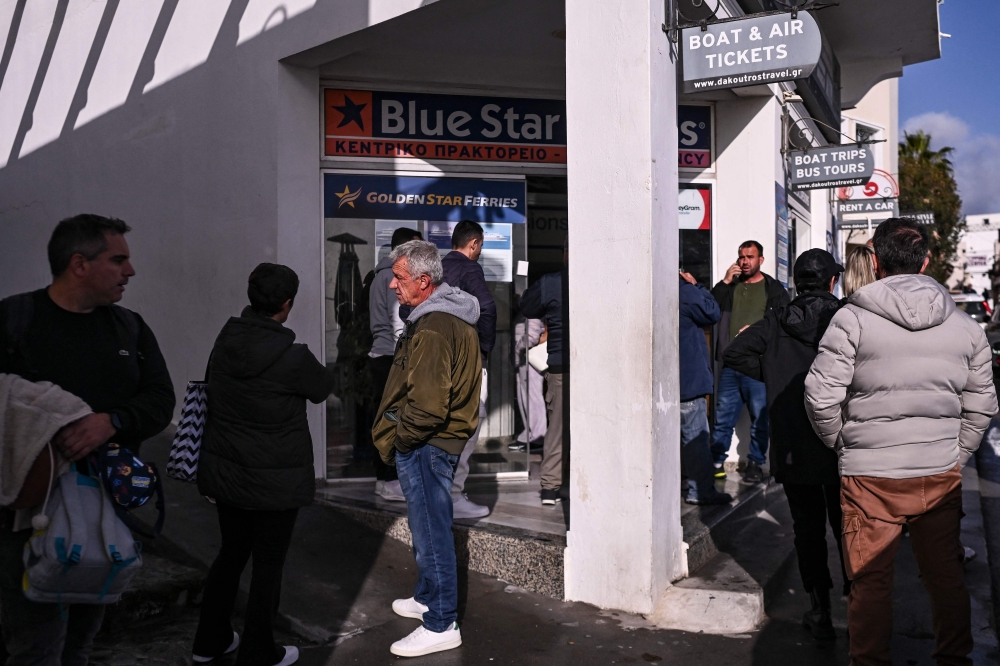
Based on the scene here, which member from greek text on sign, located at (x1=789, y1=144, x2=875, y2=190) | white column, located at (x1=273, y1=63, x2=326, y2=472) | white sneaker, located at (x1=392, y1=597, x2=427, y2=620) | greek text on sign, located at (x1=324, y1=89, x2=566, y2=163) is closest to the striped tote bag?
white sneaker, located at (x1=392, y1=597, x2=427, y2=620)

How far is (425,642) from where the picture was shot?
13.7 feet

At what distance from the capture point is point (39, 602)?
274 centimetres

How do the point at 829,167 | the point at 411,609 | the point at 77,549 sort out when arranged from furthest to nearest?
1. the point at 829,167
2. the point at 411,609
3. the point at 77,549

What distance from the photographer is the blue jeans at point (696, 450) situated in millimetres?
6086

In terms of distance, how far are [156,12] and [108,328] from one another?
17.8 feet

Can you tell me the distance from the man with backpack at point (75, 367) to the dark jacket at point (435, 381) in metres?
1.11

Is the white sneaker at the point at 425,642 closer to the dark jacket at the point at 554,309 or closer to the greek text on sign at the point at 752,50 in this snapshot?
the dark jacket at the point at 554,309

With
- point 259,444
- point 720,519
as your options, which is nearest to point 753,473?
point 720,519

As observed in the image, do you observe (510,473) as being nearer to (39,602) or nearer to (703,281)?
(703,281)

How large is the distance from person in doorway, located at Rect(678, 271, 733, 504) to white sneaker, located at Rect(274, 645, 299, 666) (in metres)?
3.01

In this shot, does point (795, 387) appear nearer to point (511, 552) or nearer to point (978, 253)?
point (511, 552)

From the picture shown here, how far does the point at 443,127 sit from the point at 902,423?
473 cm

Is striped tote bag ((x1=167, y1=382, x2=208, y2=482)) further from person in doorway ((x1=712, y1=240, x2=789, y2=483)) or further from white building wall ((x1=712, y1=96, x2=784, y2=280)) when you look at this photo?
white building wall ((x1=712, y1=96, x2=784, y2=280))

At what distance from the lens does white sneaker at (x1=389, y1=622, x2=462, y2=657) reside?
4.14 meters
